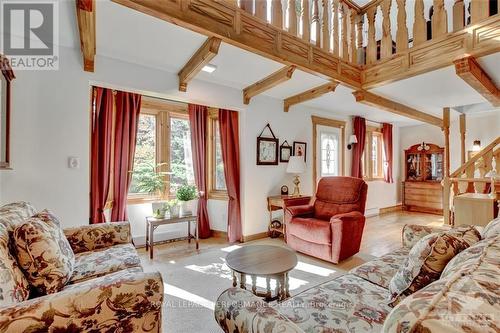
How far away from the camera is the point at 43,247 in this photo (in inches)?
53.7

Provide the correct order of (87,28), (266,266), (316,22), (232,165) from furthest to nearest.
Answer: (232,165)
(316,22)
(87,28)
(266,266)

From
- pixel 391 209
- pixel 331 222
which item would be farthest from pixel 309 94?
pixel 391 209

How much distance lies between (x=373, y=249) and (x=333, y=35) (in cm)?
296

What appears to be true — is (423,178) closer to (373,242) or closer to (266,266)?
(373,242)

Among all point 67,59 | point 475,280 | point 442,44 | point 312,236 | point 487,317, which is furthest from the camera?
point 312,236

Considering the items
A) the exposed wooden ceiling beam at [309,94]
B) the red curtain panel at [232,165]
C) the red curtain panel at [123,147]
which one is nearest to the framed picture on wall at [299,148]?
the exposed wooden ceiling beam at [309,94]

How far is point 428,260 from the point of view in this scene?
1.11 metres

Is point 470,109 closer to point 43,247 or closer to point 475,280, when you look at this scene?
point 475,280

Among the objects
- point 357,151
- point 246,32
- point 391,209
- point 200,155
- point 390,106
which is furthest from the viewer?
point 391,209

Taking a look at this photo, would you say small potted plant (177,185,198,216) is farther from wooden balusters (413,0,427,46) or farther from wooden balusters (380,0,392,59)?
wooden balusters (413,0,427,46)

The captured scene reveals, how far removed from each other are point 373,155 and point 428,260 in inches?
231

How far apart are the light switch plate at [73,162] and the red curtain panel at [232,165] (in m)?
1.96

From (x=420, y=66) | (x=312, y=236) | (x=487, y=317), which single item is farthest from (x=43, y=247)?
(x=420, y=66)

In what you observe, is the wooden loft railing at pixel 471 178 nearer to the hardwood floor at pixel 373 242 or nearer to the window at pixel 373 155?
the hardwood floor at pixel 373 242
